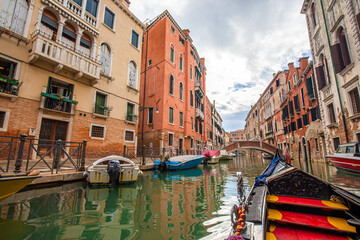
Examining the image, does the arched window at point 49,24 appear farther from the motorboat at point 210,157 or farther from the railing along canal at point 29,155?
the motorboat at point 210,157

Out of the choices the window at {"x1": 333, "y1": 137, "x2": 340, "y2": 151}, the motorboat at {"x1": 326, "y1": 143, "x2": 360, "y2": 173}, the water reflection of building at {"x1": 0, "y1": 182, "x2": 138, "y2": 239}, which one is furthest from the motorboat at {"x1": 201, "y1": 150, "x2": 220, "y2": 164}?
the water reflection of building at {"x1": 0, "y1": 182, "x2": 138, "y2": 239}

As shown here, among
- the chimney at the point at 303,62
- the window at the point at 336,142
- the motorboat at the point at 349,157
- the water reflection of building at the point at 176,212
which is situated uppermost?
the chimney at the point at 303,62

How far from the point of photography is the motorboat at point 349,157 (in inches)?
312

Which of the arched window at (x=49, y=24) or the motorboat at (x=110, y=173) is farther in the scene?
Answer: the arched window at (x=49, y=24)

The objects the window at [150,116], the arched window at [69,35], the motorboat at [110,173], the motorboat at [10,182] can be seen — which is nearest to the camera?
the motorboat at [10,182]

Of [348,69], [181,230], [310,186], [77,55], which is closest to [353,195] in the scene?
[310,186]

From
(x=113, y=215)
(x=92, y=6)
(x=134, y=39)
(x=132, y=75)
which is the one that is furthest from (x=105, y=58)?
(x=113, y=215)

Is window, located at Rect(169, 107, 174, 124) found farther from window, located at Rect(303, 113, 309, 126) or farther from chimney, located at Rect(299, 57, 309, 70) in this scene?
chimney, located at Rect(299, 57, 309, 70)

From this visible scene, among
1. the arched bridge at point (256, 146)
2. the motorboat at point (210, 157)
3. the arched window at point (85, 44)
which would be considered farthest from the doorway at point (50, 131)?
the arched bridge at point (256, 146)

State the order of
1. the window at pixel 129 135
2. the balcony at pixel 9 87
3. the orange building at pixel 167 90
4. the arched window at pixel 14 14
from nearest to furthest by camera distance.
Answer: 1. the balcony at pixel 9 87
2. the arched window at pixel 14 14
3. the window at pixel 129 135
4. the orange building at pixel 167 90

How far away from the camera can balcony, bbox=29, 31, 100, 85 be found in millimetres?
8125

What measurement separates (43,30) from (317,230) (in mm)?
13095

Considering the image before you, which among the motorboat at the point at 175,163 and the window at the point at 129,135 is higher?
the window at the point at 129,135

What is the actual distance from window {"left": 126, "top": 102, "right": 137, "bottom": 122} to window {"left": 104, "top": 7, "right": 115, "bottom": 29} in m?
6.15
